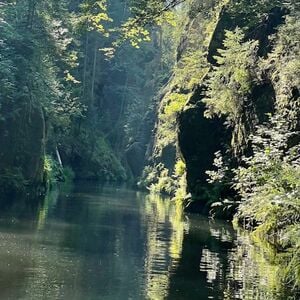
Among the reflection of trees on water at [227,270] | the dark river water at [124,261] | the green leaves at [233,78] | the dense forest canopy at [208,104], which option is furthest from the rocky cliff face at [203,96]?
the reflection of trees on water at [227,270]

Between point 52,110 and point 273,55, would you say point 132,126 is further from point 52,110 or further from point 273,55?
point 273,55

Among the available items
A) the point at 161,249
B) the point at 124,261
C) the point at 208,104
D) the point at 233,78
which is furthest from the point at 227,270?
the point at 208,104

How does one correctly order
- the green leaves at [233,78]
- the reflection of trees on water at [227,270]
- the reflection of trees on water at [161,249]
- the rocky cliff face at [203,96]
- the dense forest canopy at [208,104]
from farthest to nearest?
the green leaves at [233,78]
the rocky cliff face at [203,96]
the dense forest canopy at [208,104]
the reflection of trees on water at [161,249]
the reflection of trees on water at [227,270]

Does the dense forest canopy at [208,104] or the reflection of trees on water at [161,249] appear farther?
the dense forest canopy at [208,104]

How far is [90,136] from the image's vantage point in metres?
64.7

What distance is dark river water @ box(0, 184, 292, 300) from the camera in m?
10.4

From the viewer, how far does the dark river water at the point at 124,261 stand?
10398 millimetres

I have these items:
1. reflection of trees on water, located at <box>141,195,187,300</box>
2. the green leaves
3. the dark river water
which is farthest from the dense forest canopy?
reflection of trees on water, located at <box>141,195,187,300</box>

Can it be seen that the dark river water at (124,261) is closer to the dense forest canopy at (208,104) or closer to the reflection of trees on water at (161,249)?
the reflection of trees on water at (161,249)

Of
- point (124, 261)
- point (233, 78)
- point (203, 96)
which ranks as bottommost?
point (124, 261)

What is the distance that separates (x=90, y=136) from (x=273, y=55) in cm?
4239

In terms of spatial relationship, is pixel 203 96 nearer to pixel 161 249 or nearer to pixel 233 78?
pixel 233 78

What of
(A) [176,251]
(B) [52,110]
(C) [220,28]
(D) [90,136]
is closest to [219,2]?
(C) [220,28]

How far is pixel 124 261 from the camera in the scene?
13406 millimetres
